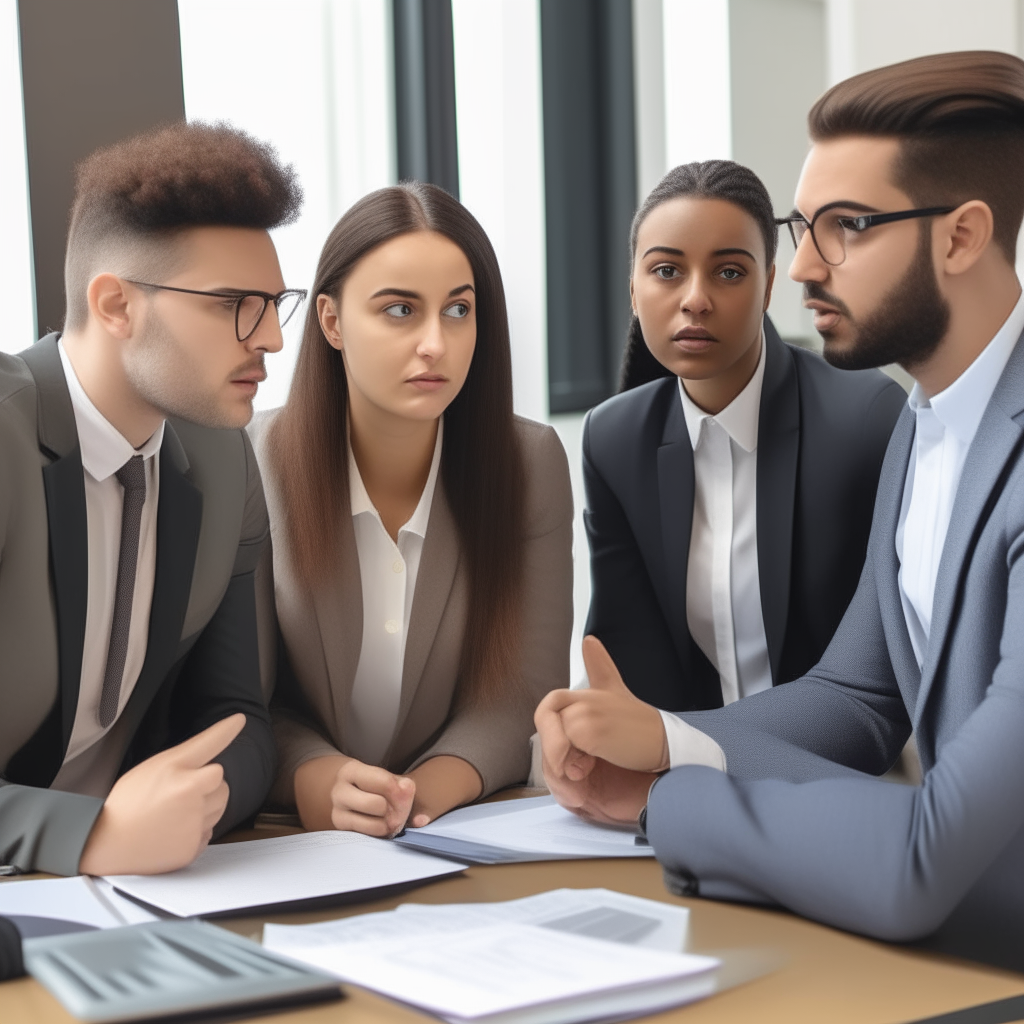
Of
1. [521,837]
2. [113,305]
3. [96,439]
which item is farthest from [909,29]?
[521,837]

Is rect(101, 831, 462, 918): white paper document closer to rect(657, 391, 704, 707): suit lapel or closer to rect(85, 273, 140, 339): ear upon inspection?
rect(85, 273, 140, 339): ear

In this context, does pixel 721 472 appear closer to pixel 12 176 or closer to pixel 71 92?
pixel 71 92

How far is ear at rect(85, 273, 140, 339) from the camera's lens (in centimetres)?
178

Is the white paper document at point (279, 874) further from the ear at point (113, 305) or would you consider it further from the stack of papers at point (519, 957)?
the ear at point (113, 305)

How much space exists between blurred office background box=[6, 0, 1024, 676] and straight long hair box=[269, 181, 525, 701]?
3.87 feet

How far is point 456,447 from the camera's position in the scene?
2.26 meters

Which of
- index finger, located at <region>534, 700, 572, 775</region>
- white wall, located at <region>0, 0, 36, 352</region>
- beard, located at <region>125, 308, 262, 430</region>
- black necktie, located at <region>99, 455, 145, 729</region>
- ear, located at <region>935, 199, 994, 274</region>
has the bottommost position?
index finger, located at <region>534, 700, 572, 775</region>

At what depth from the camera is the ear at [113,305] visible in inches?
70.1

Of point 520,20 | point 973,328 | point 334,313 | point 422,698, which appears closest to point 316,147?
point 520,20

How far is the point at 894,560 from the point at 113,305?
1.14 m

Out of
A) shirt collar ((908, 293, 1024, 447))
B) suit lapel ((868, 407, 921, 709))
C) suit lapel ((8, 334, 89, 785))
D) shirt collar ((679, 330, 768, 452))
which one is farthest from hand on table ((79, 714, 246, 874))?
shirt collar ((679, 330, 768, 452))

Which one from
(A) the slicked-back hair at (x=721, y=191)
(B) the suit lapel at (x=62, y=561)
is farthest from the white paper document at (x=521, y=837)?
(A) the slicked-back hair at (x=721, y=191)

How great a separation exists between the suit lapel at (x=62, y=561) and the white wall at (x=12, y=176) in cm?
87

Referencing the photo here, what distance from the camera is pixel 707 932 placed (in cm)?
122
